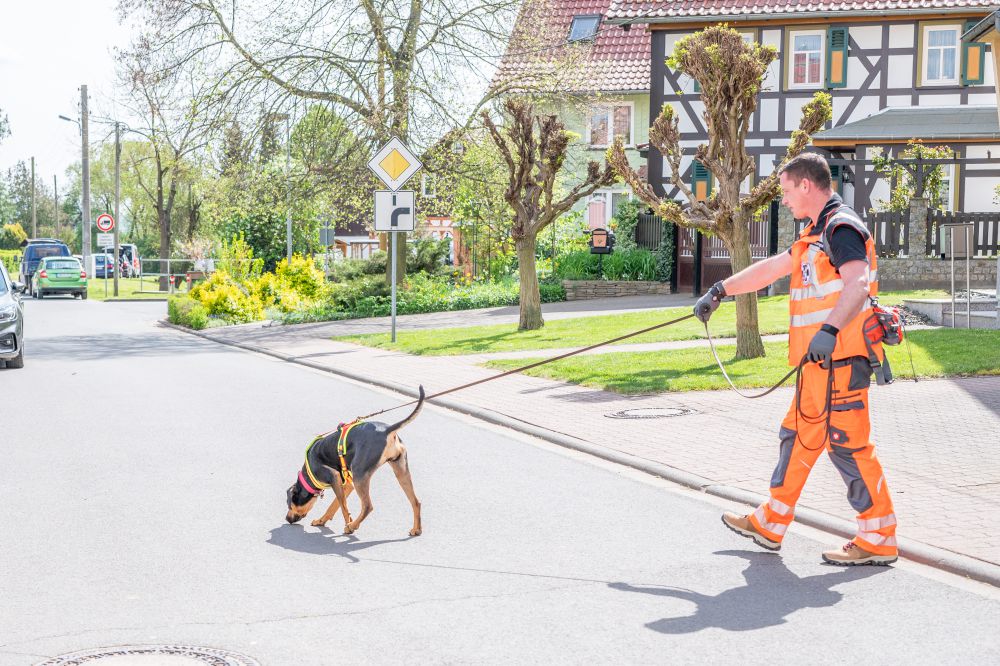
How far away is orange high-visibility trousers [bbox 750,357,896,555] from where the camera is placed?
18.8ft

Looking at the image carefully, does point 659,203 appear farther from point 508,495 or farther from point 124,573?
point 124,573

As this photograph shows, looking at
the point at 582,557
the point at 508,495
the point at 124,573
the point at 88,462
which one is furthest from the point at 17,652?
the point at 88,462

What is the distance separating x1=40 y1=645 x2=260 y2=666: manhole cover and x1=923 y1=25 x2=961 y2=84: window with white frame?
102 feet

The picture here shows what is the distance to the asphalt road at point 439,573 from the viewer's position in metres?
4.68

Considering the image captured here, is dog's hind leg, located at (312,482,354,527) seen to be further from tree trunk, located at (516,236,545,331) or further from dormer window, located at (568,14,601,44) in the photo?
dormer window, located at (568,14,601,44)

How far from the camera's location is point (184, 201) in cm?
7106

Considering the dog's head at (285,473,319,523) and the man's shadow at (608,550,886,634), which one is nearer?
the man's shadow at (608,550,886,634)

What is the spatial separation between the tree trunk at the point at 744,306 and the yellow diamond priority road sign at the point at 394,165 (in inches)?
229

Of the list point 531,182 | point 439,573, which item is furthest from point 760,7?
point 439,573

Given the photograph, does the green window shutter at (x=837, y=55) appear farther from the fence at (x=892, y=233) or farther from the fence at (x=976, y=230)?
the fence at (x=976, y=230)

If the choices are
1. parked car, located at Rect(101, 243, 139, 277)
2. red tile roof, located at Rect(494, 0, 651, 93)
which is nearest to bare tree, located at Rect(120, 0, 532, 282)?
red tile roof, located at Rect(494, 0, 651, 93)

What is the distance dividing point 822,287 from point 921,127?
2366 cm

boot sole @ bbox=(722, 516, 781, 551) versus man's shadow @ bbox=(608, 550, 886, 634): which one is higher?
boot sole @ bbox=(722, 516, 781, 551)

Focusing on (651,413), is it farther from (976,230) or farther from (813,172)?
(976,230)
